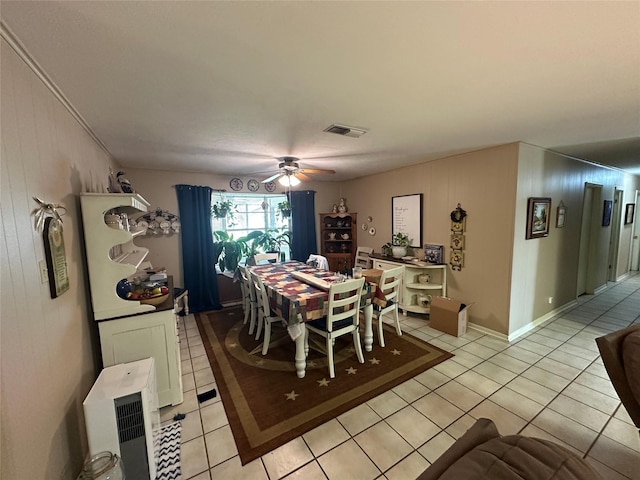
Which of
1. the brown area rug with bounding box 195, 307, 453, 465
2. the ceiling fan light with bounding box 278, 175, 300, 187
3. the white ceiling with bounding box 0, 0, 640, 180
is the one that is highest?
the white ceiling with bounding box 0, 0, 640, 180

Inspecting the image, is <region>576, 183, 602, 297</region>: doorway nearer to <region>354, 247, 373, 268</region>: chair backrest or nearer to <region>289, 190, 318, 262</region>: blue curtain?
<region>354, 247, 373, 268</region>: chair backrest

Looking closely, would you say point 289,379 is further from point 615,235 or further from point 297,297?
point 615,235

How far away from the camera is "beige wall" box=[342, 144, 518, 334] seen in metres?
3.12

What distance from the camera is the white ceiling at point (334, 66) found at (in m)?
1.03

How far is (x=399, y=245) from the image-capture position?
4391 millimetres

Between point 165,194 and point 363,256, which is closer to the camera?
point 165,194

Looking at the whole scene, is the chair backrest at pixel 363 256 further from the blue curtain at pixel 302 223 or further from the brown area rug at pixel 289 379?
the brown area rug at pixel 289 379

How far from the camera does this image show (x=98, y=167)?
258cm

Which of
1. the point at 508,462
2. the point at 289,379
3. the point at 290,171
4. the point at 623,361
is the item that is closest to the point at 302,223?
the point at 290,171

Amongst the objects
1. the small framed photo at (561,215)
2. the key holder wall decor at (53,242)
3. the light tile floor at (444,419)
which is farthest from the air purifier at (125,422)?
the small framed photo at (561,215)

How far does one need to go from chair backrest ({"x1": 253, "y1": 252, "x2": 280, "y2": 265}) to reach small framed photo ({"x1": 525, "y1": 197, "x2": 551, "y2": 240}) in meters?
3.61

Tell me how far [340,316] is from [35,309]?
2.10 meters

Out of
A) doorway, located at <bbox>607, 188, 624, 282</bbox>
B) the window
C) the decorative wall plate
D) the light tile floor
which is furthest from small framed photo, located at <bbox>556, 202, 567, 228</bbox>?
the decorative wall plate

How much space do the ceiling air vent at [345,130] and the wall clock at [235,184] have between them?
9.13 feet
